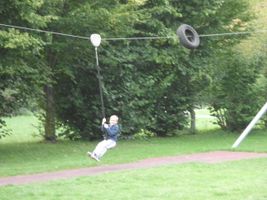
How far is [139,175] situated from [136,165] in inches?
96.6

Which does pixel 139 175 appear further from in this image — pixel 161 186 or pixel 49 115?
pixel 49 115

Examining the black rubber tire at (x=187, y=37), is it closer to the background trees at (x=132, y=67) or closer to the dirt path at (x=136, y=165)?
the background trees at (x=132, y=67)

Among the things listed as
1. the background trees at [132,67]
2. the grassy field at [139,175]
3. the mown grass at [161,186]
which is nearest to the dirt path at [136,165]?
the grassy field at [139,175]

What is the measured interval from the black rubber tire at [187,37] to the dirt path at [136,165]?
11.1 ft

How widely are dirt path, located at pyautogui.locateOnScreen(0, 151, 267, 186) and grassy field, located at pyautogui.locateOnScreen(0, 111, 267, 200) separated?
1.81 ft

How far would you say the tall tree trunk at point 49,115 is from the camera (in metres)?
24.5

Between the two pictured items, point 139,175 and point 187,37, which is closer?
point 139,175

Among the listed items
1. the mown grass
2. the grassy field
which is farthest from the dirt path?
the mown grass

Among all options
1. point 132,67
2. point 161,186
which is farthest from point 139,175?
point 132,67

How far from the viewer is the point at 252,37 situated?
2964 centimetres

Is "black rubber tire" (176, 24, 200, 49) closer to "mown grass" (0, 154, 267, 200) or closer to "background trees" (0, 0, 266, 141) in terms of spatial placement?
"background trees" (0, 0, 266, 141)

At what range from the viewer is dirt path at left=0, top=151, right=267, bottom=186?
13.9 meters

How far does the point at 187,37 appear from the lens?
1989 cm

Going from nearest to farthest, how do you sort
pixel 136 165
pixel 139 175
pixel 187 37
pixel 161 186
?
pixel 161 186 < pixel 139 175 < pixel 136 165 < pixel 187 37
